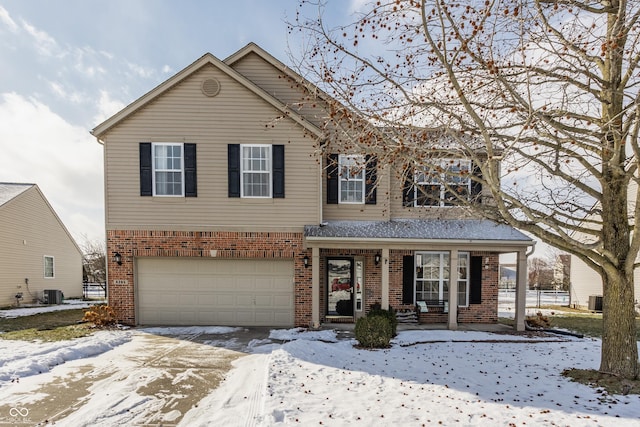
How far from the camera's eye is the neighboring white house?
16078mm

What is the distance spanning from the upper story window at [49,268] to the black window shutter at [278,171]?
1587 cm

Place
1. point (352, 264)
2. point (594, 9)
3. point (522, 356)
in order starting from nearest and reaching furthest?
point (594, 9), point (522, 356), point (352, 264)

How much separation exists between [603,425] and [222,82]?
37.4 feet

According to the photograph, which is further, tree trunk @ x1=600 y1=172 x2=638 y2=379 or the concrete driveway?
tree trunk @ x1=600 y1=172 x2=638 y2=379

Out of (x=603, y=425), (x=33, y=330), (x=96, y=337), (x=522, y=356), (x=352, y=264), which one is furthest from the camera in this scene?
(x=352, y=264)

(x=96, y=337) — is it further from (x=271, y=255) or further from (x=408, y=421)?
(x=408, y=421)

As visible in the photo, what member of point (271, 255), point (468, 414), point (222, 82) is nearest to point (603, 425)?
point (468, 414)

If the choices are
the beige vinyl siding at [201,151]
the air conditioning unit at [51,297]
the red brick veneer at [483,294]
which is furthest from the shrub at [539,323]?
the air conditioning unit at [51,297]

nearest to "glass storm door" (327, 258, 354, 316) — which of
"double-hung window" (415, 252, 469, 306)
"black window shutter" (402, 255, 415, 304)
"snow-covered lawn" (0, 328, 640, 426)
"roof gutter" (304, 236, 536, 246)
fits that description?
"roof gutter" (304, 236, 536, 246)

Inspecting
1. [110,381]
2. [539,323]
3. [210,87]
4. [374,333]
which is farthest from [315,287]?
[539,323]

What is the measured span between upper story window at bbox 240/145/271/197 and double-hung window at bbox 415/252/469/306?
5.66m

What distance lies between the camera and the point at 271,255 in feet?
35.5

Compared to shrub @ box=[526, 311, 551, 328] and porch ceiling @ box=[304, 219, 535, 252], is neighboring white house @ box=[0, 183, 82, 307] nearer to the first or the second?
porch ceiling @ box=[304, 219, 535, 252]

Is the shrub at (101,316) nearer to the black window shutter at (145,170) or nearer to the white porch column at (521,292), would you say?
the black window shutter at (145,170)
